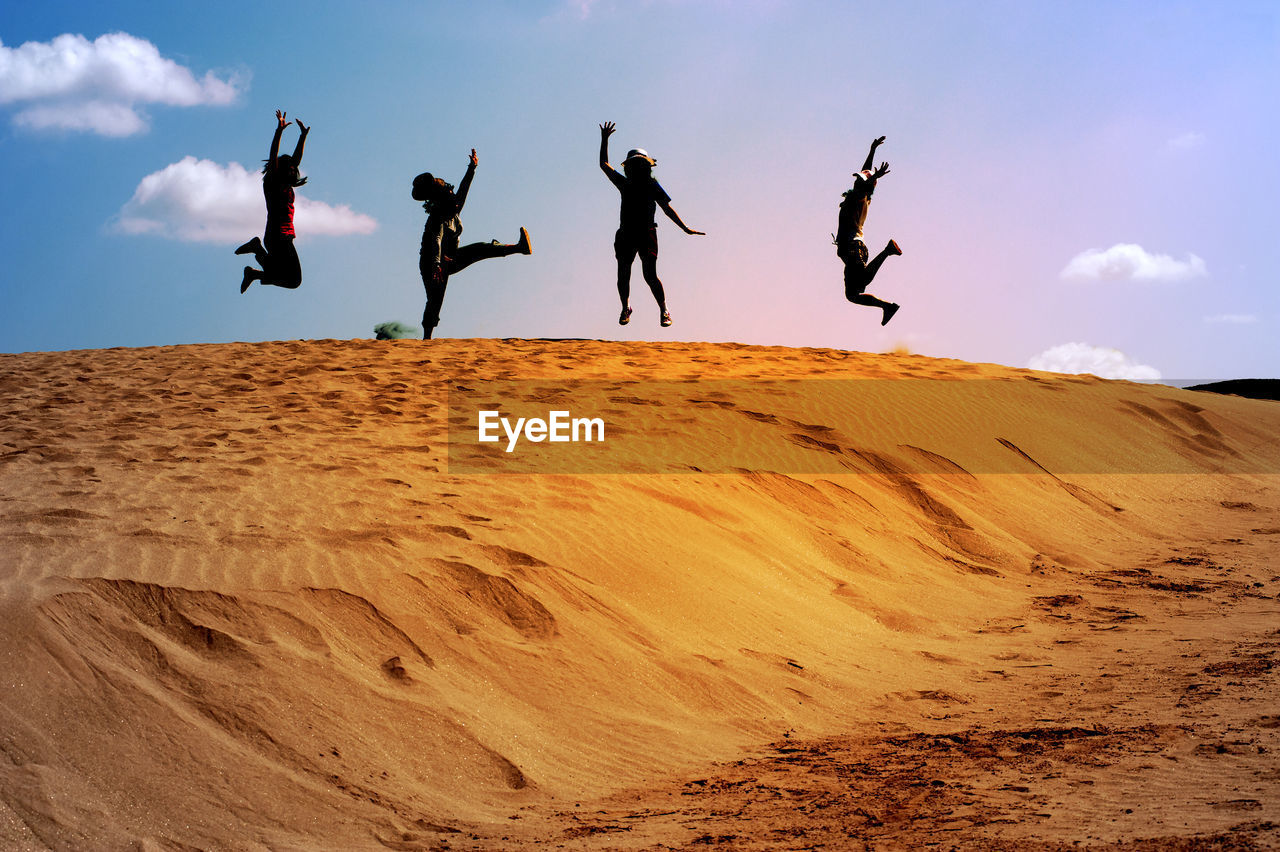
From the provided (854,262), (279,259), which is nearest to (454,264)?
(279,259)

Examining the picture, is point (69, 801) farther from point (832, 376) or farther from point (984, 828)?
point (832, 376)

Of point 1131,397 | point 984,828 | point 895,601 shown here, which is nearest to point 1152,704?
point 984,828

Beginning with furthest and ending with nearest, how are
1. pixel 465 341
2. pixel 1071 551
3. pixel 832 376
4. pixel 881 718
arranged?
pixel 465 341, pixel 832 376, pixel 1071 551, pixel 881 718

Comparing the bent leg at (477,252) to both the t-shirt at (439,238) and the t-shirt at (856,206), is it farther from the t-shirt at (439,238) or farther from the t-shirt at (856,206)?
the t-shirt at (856,206)

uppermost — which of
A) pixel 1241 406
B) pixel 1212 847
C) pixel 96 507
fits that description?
pixel 1241 406

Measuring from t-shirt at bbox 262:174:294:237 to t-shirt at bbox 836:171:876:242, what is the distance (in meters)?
7.70

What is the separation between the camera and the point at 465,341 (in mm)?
13508

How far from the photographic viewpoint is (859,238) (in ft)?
43.2

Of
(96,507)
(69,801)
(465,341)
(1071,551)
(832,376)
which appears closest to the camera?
(69,801)

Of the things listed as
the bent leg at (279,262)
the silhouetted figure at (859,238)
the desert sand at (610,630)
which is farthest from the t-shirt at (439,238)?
the silhouetted figure at (859,238)

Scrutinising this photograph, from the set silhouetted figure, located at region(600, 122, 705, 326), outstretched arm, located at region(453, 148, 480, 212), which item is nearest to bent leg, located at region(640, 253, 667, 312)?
silhouetted figure, located at region(600, 122, 705, 326)

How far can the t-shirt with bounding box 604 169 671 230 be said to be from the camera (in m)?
12.8

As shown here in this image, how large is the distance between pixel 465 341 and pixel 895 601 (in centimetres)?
869

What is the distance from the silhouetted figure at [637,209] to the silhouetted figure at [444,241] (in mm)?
1388
